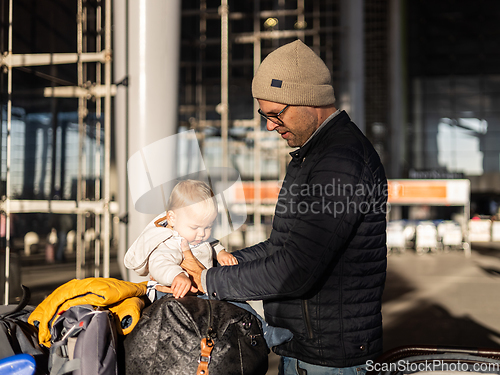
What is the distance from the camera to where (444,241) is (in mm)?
16547

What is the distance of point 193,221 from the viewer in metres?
1.52

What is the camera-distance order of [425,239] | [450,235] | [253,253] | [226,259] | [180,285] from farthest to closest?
1. [450,235]
2. [425,239]
3. [253,253]
4. [226,259]
5. [180,285]

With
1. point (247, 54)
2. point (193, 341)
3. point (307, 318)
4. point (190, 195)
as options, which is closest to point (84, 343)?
point (193, 341)

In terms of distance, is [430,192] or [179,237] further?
[430,192]

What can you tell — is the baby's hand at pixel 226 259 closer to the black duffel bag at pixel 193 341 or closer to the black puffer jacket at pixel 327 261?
the black puffer jacket at pixel 327 261

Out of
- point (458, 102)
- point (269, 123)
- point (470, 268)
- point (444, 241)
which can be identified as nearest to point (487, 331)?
point (269, 123)

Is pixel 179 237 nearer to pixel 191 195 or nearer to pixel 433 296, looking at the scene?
pixel 191 195

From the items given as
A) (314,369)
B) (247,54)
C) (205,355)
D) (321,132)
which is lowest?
(314,369)

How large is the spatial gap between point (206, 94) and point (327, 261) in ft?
49.2

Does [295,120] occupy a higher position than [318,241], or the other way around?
[295,120]

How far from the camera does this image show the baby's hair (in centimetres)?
152

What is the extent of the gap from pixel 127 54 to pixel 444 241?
622 inches

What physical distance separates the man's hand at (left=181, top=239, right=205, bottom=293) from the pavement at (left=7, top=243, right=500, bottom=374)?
3.24 m

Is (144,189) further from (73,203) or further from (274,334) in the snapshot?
(73,203)
